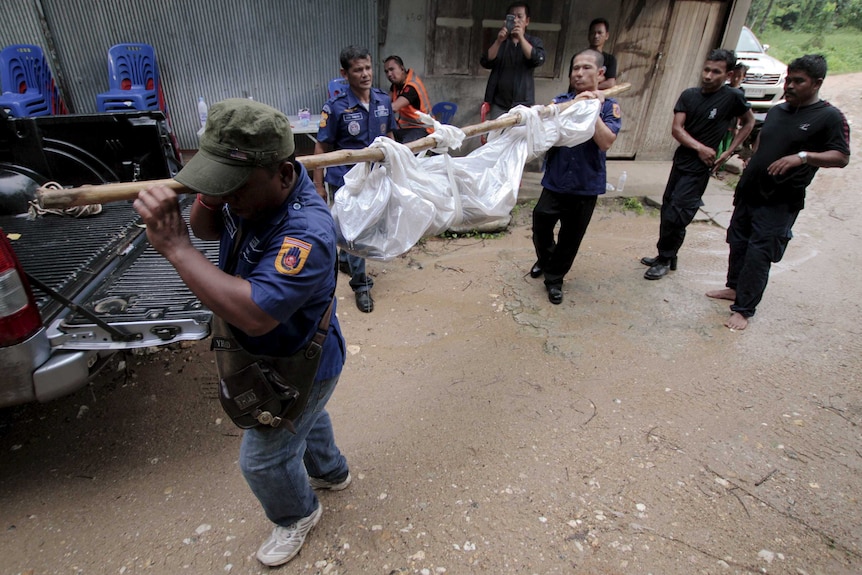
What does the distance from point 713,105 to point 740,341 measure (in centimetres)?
188

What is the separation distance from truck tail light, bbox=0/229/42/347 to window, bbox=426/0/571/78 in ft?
17.7

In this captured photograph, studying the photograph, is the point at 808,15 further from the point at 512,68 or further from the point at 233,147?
the point at 233,147

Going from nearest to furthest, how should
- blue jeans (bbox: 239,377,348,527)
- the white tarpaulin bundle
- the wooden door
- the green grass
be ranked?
blue jeans (bbox: 239,377,348,527) < the white tarpaulin bundle < the wooden door < the green grass

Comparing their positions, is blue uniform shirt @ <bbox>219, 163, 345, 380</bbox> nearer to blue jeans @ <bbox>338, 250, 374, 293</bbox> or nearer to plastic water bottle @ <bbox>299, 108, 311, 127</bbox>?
blue jeans @ <bbox>338, 250, 374, 293</bbox>

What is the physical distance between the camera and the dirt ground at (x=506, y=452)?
199cm

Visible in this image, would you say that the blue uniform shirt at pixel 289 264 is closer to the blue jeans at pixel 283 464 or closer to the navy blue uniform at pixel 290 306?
the navy blue uniform at pixel 290 306

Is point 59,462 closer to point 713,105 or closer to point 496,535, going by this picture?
point 496,535

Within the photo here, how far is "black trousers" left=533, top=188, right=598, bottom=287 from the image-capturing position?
366cm

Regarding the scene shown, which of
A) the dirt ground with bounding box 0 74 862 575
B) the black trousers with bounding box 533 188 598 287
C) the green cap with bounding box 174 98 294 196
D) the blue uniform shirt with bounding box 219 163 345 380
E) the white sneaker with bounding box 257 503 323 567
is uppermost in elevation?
the green cap with bounding box 174 98 294 196

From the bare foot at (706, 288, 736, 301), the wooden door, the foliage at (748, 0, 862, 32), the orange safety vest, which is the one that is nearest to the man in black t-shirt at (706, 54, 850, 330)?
the bare foot at (706, 288, 736, 301)

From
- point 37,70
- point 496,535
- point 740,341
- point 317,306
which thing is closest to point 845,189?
point 740,341

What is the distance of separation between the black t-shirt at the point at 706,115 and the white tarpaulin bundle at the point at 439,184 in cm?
130

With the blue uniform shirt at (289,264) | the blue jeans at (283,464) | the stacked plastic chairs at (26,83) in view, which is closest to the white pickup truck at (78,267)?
the blue jeans at (283,464)

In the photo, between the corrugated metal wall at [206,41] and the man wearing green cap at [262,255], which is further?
the corrugated metal wall at [206,41]
